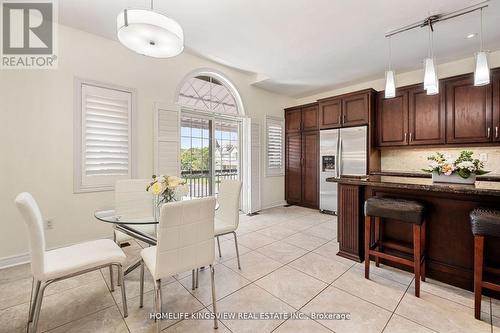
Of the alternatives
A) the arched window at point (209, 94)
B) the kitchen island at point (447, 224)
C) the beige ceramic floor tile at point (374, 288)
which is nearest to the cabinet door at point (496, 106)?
the kitchen island at point (447, 224)

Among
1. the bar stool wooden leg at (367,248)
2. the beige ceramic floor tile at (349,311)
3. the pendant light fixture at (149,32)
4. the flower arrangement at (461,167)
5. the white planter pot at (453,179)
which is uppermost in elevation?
the pendant light fixture at (149,32)

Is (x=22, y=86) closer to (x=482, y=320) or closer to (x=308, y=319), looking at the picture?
(x=308, y=319)

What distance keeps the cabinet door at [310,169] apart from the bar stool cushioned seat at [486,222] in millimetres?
3204

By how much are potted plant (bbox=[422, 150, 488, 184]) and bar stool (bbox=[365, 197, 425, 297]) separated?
0.38 metres

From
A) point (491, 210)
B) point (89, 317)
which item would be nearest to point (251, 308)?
point (89, 317)

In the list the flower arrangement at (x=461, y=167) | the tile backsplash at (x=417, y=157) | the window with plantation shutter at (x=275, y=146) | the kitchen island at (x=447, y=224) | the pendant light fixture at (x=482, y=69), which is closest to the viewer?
the kitchen island at (x=447, y=224)

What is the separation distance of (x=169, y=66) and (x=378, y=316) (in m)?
4.00

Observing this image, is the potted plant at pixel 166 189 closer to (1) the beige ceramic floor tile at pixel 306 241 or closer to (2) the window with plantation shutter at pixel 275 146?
(1) the beige ceramic floor tile at pixel 306 241

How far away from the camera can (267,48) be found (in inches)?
131

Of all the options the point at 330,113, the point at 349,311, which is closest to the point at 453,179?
the point at 349,311

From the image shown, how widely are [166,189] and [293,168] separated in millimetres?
3843

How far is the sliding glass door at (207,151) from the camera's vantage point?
3.88 metres

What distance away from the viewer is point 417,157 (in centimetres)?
400

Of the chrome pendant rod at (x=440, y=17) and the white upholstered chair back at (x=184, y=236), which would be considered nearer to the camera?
the white upholstered chair back at (x=184, y=236)
